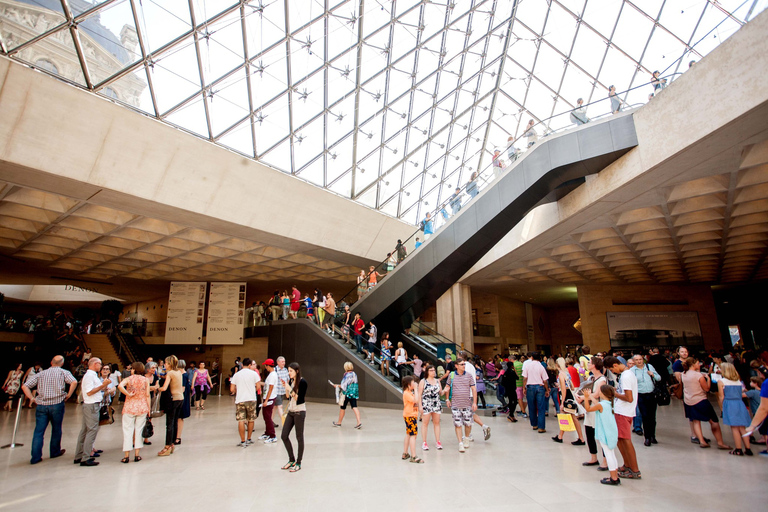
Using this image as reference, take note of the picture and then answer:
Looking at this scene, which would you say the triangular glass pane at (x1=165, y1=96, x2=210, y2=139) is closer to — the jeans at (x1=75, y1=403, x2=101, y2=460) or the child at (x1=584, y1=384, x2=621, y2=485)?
the jeans at (x1=75, y1=403, x2=101, y2=460)

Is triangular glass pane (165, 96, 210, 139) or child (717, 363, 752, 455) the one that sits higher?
triangular glass pane (165, 96, 210, 139)

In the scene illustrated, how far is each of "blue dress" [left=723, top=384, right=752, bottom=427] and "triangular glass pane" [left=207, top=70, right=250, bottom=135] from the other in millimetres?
18276

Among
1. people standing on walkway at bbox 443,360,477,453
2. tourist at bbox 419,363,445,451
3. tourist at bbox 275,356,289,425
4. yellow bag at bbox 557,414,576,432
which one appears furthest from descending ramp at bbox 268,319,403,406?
yellow bag at bbox 557,414,576,432

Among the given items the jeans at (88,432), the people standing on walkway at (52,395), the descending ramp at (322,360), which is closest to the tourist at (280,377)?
the jeans at (88,432)

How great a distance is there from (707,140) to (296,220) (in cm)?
1614

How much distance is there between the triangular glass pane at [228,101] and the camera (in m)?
16.7

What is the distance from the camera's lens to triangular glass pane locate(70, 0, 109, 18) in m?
12.6

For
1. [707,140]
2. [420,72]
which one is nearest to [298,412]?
[707,140]

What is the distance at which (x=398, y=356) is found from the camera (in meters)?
15.8

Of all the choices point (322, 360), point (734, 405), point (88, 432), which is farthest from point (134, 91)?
point (734, 405)

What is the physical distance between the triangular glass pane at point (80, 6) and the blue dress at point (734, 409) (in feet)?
64.6

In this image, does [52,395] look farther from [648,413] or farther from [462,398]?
[648,413]

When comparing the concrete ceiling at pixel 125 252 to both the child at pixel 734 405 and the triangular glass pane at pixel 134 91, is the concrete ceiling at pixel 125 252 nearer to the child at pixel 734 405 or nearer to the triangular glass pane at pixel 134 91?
the triangular glass pane at pixel 134 91

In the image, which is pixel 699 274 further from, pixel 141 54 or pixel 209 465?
pixel 141 54
